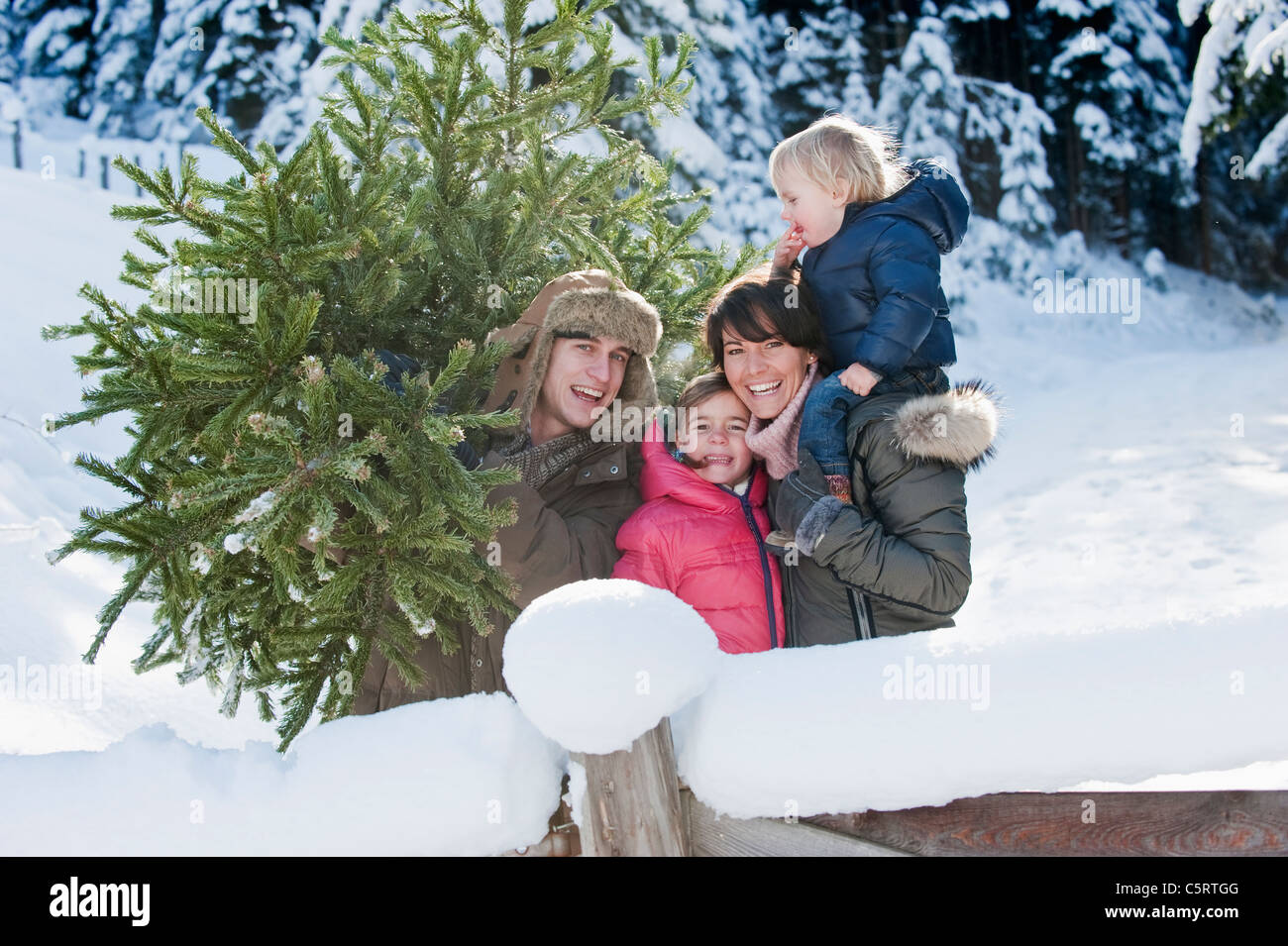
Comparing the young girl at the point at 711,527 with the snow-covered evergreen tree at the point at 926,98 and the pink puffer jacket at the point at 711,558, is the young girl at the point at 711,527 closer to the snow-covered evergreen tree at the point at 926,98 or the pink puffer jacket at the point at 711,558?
the pink puffer jacket at the point at 711,558

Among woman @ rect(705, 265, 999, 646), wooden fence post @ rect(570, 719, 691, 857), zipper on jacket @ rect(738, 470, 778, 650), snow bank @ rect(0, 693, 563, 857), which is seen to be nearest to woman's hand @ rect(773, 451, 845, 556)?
woman @ rect(705, 265, 999, 646)

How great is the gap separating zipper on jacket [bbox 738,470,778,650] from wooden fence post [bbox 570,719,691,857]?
1059mm

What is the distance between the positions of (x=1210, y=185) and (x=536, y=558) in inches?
819

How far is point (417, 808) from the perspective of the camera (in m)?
2.08

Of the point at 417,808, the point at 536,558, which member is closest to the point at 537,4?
the point at 536,558

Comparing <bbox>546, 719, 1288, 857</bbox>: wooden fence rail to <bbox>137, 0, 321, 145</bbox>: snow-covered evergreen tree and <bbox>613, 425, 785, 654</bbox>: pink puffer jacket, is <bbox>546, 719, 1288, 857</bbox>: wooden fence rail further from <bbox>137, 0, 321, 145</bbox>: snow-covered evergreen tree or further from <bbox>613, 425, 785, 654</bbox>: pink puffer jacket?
<bbox>137, 0, 321, 145</bbox>: snow-covered evergreen tree

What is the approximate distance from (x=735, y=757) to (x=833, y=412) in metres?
1.37

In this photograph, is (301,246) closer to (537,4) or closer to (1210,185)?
(537,4)

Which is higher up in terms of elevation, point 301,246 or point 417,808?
point 301,246

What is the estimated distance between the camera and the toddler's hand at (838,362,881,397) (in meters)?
3.14

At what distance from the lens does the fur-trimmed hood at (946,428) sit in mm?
2967

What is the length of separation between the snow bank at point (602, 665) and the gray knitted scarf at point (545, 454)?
1.44 meters
